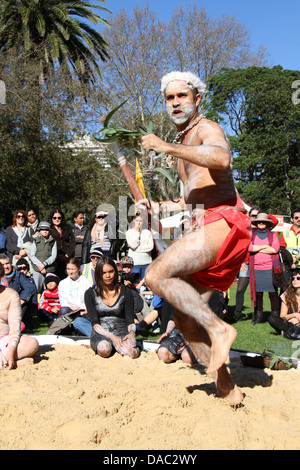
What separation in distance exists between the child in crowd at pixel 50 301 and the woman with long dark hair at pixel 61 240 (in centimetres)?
89

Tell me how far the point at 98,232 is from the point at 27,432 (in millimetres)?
5230

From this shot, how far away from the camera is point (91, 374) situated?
4309 mm

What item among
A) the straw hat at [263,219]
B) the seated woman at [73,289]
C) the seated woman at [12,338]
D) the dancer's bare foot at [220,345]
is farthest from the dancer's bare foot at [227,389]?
the straw hat at [263,219]

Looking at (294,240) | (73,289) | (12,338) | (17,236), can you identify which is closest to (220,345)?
(12,338)

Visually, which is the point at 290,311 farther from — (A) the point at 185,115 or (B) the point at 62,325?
(A) the point at 185,115

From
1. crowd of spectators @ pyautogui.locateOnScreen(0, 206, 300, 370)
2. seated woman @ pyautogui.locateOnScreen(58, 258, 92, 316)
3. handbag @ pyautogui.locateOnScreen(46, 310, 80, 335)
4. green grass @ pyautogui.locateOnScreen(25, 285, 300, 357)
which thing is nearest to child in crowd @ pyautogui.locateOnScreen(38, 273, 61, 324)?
crowd of spectators @ pyautogui.locateOnScreen(0, 206, 300, 370)

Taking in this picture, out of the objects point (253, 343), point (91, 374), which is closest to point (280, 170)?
point (253, 343)

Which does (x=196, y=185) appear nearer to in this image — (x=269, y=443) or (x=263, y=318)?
(x=269, y=443)

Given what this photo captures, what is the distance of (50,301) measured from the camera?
726 cm

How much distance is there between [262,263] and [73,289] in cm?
307

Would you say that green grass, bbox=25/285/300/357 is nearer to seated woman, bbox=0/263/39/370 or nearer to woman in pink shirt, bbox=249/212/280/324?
woman in pink shirt, bbox=249/212/280/324

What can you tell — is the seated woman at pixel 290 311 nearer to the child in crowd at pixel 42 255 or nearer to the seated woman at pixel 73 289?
the seated woman at pixel 73 289

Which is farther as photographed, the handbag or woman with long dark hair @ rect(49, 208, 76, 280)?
woman with long dark hair @ rect(49, 208, 76, 280)

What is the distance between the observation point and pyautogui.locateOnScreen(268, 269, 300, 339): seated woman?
637 cm
